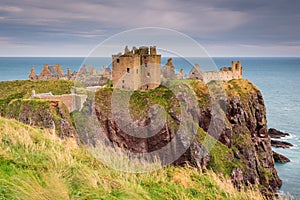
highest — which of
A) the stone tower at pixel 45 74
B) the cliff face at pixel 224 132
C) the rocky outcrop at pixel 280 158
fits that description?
the stone tower at pixel 45 74

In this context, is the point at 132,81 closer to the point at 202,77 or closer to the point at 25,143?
the point at 202,77

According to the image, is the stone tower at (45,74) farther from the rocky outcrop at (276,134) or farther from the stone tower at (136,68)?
the rocky outcrop at (276,134)

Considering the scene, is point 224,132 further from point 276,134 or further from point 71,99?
point 276,134

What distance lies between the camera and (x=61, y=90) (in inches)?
2248

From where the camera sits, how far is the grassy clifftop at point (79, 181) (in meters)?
7.58

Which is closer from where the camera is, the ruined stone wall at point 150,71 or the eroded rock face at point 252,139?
the ruined stone wall at point 150,71

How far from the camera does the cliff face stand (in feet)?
164

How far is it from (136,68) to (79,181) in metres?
42.9

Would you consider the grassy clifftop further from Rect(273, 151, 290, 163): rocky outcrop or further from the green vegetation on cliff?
Rect(273, 151, 290, 163): rocky outcrop

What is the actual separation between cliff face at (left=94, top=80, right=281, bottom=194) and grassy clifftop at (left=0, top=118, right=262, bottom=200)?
26.3 meters

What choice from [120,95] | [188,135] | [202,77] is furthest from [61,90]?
[202,77]

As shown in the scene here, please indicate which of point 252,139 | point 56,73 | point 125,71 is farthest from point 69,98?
point 56,73

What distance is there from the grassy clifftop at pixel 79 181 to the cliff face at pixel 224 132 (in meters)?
26.3

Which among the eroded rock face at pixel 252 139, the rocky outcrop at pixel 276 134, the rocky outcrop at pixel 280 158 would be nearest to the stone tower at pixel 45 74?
the eroded rock face at pixel 252 139
